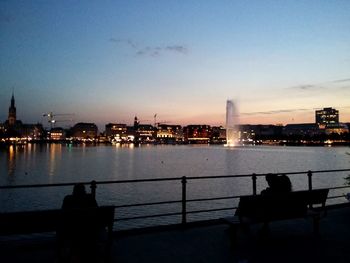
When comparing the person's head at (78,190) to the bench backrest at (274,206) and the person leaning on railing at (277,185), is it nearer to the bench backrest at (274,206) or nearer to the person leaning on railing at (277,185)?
the bench backrest at (274,206)

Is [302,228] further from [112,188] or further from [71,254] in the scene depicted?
[112,188]

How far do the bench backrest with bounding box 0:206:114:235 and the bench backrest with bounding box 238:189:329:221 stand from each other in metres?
3.16

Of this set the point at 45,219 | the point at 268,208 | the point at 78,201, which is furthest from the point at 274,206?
the point at 45,219

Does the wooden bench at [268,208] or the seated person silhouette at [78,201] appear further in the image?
the wooden bench at [268,208]

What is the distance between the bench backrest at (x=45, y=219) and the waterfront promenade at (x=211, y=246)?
3.01ft

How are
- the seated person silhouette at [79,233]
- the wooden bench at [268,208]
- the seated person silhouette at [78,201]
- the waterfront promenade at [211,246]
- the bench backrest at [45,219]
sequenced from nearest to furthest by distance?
the bench backrest at [45,219]
the seated person silhouette at [79,233]
the seated person silhouette at [78,201]
the waterfront promenade at [211,246]
the wooden bench at [268,208]

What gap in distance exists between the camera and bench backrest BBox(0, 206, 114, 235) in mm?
5703

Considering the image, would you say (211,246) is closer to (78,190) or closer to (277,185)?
(277,185)

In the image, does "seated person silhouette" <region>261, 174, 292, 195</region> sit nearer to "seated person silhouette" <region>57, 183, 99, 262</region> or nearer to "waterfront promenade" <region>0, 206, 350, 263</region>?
"waterfront promenade" <region>0, 206, 350, 263</region>

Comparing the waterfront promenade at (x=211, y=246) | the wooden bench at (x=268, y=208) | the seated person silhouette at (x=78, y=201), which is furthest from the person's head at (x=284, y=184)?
the seated person silhouette at (x=78, y=201)

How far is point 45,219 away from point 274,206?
478cm

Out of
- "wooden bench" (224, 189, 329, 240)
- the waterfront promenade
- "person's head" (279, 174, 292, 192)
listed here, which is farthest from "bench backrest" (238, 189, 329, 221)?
the waterfront promenade

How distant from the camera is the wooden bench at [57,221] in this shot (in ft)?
18.8

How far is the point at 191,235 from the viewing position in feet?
27.1
